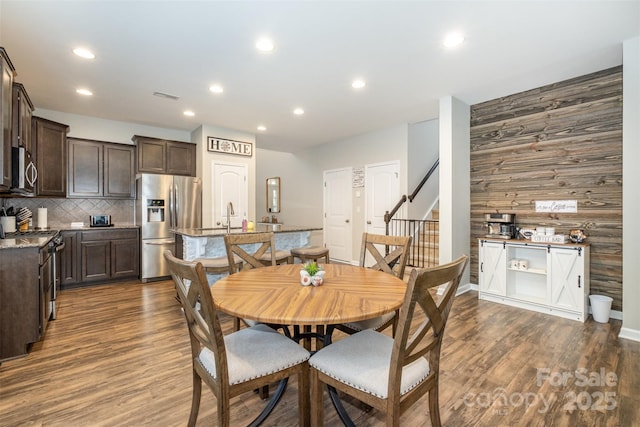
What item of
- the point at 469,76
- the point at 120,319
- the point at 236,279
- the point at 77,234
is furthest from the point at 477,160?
the point at 77,234

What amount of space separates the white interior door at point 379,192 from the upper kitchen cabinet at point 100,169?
4.24 metres

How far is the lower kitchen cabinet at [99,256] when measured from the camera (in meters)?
4.33

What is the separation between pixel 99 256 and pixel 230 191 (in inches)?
88.2

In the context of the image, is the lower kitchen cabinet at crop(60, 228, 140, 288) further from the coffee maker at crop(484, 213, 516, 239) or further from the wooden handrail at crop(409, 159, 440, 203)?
the coffee maker at crop(484, 213, 516, 239)

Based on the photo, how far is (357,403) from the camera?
1.84 meters

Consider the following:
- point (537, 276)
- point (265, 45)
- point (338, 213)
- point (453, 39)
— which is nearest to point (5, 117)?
point (265, 45)

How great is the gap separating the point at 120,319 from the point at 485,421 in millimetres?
3415

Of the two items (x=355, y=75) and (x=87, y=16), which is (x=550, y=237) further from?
(x=87, y=16)

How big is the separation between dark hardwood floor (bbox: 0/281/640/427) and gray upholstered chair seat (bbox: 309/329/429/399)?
52 centimetres

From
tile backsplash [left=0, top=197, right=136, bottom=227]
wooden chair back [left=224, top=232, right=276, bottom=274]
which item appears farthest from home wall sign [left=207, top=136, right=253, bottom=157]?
wooden chair back [left=224, top=232, right=276, bottom=274]

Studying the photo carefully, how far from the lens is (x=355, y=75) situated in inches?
130

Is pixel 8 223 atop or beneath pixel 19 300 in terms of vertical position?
atop

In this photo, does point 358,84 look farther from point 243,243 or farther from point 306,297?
point 306,297

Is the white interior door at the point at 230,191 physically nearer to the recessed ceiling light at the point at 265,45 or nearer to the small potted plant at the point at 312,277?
the recessed ceiling light at the point at 265,45
